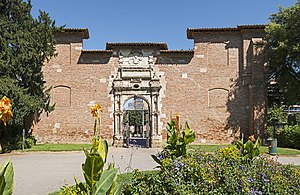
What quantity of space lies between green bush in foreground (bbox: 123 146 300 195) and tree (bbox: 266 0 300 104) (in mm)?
14632

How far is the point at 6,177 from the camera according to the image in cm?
213

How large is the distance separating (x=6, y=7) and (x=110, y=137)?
33.7ft

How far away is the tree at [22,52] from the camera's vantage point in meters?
15.8

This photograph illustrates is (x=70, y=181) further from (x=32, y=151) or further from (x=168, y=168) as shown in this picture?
(x=32, y=151)

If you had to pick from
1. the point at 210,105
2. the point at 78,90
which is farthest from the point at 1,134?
the point at 210,105

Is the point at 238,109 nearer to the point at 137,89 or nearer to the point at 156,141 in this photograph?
the point at 156,141

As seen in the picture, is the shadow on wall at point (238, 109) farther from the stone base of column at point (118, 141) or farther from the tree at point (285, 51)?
the stone base of column at point (118, 141)

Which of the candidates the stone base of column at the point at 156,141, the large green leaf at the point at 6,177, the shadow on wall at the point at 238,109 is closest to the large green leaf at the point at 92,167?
the large green leaf at the point at 6,177

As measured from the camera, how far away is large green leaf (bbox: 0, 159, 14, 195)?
202cm

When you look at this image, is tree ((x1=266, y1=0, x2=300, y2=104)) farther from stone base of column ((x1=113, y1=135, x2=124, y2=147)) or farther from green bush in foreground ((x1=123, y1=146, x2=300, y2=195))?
green bush in foreground ((x1=123, y1=146, x2=300, y2=195))

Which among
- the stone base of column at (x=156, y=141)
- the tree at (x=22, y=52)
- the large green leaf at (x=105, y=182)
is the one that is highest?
the tree at (x=22, y=52)

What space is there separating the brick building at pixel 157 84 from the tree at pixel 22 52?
2776 millimetres

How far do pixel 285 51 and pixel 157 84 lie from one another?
843 cm

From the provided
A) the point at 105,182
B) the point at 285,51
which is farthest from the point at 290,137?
the point at 105,182
